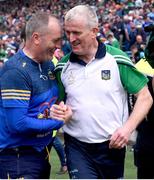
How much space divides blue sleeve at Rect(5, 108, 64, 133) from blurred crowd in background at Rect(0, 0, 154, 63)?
17.4ft

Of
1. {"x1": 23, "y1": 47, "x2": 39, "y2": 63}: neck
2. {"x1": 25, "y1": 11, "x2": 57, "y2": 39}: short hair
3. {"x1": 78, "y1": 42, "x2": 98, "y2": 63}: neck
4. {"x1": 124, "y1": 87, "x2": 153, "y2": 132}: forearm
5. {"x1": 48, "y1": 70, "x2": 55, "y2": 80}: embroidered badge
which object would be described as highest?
{"x1": 25, "y1": 11, "x2": 57, "y2": 39}: short hair

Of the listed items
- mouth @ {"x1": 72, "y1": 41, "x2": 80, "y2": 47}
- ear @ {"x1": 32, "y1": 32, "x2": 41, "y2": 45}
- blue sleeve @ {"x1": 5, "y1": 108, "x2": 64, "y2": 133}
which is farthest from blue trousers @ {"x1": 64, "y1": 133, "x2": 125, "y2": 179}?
ear @ {"x1": 32, "y1": 32, "x2": 41, "y2": 45}

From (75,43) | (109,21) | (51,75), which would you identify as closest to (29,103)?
(51,75)

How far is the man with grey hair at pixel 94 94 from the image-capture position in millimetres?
4613

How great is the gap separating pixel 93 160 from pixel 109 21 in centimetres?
2173

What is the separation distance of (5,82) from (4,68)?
12 centimetres

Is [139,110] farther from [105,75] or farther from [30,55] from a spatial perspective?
[30,55]

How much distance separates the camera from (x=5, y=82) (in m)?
4.41

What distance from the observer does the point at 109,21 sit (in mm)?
26203

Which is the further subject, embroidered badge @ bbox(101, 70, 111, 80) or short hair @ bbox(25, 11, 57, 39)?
embroidered badge @ bbox(101, 70, 111, 80)

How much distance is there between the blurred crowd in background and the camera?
19078 mm

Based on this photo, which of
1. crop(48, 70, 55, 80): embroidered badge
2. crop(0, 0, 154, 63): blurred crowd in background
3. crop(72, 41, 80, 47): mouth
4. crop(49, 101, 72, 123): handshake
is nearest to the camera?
crop(49, 101, 72, 123): handshake

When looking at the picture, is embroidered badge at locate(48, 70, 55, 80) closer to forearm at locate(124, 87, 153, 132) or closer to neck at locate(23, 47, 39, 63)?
neck at locate(23, 47, 39, 63)

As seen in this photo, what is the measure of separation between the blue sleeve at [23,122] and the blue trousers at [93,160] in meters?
0.47
